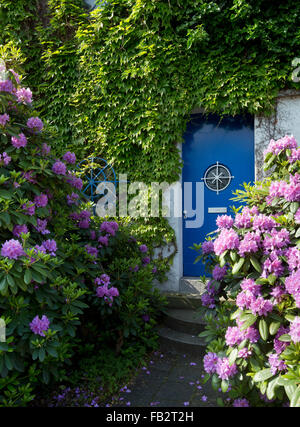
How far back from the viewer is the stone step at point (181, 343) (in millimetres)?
3699

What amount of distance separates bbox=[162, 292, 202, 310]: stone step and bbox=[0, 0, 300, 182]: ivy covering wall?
1.61m

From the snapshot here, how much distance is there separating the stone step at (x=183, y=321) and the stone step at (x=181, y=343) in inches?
2.6

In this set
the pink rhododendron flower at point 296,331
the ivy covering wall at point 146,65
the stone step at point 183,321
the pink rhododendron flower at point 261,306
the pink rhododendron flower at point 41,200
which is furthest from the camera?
the ivy covering wall at point 146,65

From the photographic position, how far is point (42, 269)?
227 centimetres

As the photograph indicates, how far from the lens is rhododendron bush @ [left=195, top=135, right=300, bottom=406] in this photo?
2045 mm

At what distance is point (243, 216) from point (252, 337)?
80cm

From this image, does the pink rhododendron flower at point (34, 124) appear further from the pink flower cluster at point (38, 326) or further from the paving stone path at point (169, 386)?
the paving stone path at point (169, 386)

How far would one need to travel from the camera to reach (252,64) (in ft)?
15.0

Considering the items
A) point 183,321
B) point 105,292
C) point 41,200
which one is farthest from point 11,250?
point 183,321

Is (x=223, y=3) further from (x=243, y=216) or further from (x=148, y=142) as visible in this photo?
(x=243, y=216)

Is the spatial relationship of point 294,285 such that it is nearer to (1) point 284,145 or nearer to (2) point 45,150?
(1) point 284,145

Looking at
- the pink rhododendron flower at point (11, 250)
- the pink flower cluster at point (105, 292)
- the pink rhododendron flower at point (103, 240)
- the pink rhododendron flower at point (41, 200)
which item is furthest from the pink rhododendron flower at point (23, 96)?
the pink flower cluster at point (105, 292)

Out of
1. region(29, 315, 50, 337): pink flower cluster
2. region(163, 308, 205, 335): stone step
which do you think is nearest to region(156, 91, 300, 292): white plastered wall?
region(163, 308, 205, 335): stone step

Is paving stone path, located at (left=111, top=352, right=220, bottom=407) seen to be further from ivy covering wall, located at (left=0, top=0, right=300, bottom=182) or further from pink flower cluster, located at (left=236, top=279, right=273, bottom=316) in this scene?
ivy covering wall, located at (left=0, top=0, right=300, bottom=182)
